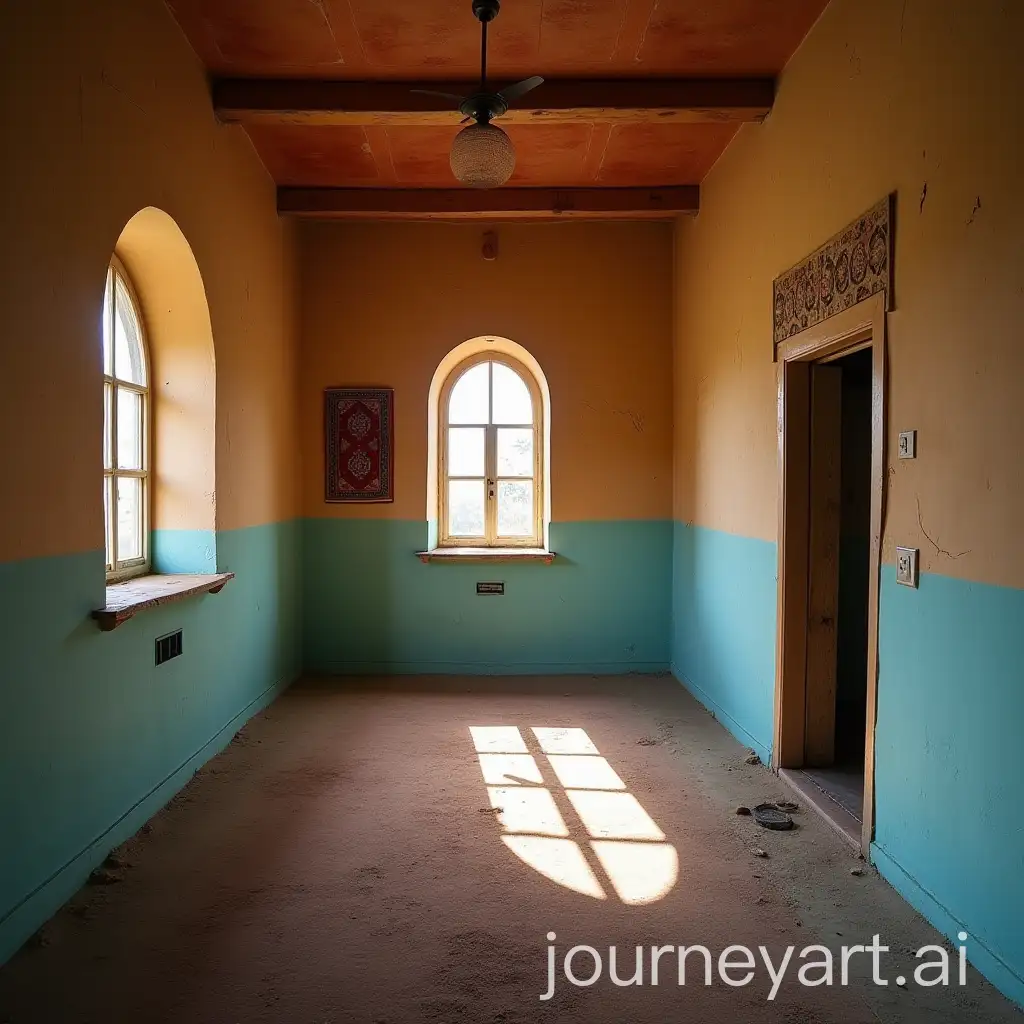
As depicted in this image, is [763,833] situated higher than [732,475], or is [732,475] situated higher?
[732,475]

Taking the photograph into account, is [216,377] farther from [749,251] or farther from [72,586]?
[749,251]

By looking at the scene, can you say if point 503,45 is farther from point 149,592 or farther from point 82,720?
point 82,720

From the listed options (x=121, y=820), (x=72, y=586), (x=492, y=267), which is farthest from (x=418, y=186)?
(x=121, y=820)

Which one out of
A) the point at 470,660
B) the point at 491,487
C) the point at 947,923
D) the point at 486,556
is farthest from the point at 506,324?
the point at 947,923

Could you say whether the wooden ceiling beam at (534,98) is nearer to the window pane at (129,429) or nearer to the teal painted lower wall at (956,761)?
the window pane at (129,429)

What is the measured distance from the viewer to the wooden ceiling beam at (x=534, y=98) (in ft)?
12.6

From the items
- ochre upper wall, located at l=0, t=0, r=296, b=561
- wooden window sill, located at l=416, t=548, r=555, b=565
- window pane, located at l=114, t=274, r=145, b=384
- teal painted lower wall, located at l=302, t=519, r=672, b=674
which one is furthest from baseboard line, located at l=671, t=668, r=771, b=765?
window pane, located at l=114, t=274, r=145, b=384

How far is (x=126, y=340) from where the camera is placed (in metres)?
3.65

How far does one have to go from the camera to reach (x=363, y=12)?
10.9 ft

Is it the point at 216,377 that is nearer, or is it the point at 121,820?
the point at 121,820

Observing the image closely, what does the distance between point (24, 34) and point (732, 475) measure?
3.59m

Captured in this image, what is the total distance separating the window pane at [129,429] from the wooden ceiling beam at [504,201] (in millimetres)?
2083

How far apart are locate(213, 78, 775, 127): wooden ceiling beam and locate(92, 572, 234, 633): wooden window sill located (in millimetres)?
2293

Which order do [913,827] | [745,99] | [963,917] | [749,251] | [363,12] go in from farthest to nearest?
[749,251] < [745,99] < [363,12] < [913,827] < [963,917]
